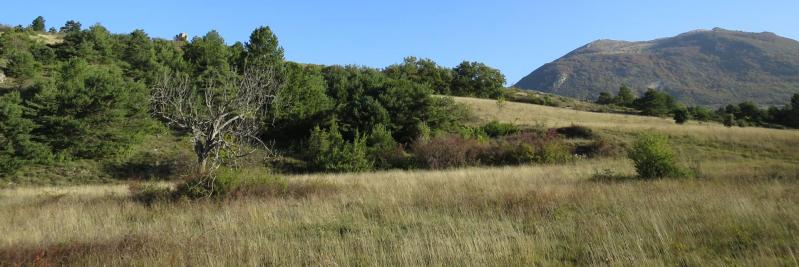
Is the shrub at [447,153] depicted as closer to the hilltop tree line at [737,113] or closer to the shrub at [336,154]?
the shrub at [336,154]

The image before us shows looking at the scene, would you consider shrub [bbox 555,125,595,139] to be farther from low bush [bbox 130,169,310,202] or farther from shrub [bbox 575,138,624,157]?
low bush [bbox 130,169,310,202]

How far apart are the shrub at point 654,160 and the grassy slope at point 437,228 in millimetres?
2518

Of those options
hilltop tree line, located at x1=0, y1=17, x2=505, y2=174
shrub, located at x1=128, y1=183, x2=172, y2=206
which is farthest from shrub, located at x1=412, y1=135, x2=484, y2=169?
shrub, located at x1=128, y1=183, x2=172, y2=206

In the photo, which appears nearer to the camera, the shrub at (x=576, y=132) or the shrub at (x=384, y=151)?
the shrub at (x=384, y=151)

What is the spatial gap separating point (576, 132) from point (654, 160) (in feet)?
67.4

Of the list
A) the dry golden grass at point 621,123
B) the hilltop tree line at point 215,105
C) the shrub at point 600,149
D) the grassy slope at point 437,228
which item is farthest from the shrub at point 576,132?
the grassy slope at point 437,228

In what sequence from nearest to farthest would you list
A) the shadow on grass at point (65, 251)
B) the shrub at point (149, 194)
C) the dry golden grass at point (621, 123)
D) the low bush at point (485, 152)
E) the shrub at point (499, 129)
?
the shadow on grass at point (65, 251)
the shrub at point (149, 194)
the low bush at point (485, 152)
the dry golden grass at point (621, 123)
the shrub at point (499, 129)

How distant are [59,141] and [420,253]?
34.9 m

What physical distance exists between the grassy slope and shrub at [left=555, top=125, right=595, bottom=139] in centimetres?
2158

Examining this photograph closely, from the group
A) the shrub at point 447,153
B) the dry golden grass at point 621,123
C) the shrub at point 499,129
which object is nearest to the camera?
the shrub at point 447,153

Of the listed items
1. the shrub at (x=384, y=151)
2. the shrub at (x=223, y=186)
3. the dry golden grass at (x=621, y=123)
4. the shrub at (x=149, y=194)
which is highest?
the shrub at (x=223, y=186)

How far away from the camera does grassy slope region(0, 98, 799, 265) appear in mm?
5027

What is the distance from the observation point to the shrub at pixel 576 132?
3228 cm

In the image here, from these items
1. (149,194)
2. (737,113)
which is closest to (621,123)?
A: (737,113)
